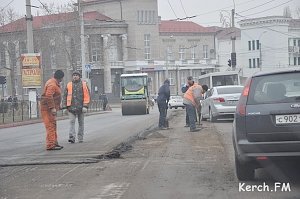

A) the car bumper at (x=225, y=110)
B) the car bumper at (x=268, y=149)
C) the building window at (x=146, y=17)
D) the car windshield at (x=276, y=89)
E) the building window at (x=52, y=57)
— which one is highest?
the building window at (x=146, y=17)

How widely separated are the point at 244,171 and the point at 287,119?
1065 millimetres

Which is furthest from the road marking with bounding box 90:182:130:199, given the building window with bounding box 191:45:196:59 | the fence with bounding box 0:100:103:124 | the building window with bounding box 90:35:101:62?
the building window with bounding box 191:45:196:59

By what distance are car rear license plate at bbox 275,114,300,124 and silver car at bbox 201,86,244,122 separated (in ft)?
44.8

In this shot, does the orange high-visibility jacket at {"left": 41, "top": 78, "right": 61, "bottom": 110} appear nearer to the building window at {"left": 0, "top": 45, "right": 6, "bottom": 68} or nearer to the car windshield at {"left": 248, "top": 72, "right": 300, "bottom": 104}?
the car windshield at {"left": 248, "top": 72, "right": 300, "bottom": 104}

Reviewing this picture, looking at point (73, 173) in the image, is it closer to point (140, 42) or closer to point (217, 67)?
point (140, 42)

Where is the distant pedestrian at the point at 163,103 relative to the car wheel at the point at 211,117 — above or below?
above

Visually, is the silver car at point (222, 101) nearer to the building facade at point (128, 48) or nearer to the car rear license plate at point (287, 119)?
the car rear license plate at point (287, 119)

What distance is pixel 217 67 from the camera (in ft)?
318

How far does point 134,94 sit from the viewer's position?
3931 centimetres

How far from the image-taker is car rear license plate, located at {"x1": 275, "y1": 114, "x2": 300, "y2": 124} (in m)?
7.54

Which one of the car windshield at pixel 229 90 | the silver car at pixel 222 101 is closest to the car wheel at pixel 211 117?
the silver car at pixel 222 101

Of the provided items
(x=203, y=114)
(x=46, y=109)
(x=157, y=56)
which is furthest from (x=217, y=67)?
(x=46, y=109)

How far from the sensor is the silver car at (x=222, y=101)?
70.2 feet

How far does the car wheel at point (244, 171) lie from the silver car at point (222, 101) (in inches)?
517
